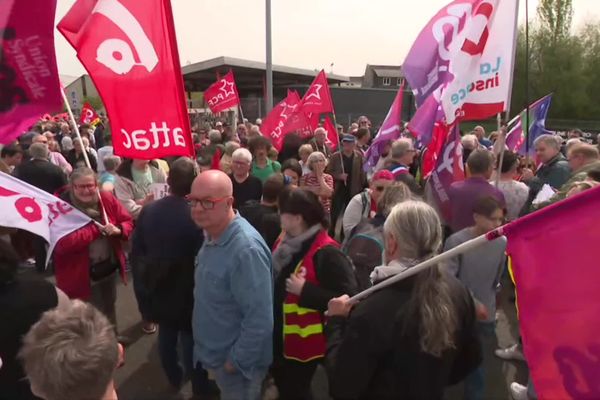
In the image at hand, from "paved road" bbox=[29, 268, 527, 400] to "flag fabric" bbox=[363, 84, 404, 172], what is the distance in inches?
114

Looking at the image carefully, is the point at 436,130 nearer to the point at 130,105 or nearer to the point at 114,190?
the point at 130,105

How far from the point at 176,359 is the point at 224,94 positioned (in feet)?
24.5

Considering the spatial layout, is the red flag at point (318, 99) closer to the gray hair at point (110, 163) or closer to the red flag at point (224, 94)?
the red flag at point (224, 94)

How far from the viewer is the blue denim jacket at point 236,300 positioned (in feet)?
8.09

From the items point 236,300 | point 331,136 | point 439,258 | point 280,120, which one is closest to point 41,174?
point 280,120

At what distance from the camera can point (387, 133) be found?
6734 mm

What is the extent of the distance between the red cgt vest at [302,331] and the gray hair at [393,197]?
65 cm

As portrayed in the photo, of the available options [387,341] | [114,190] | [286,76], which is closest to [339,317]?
[387,341]

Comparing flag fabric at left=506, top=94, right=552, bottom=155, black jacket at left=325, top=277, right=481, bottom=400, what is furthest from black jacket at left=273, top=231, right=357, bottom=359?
flag fabric at left=506, top=94, right=552, bottom=155

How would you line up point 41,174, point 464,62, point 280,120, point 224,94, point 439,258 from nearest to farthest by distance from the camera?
point 439,258
point 464,62
point 41,174
point 280,120
point 224,94

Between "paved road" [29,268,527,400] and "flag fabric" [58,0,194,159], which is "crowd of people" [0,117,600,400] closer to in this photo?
"paved road" [29,268,527,400]

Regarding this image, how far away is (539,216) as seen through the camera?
1.40 metres

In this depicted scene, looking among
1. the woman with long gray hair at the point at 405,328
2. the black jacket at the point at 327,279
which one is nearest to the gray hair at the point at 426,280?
the woman with long gray hair at the point at 405,328

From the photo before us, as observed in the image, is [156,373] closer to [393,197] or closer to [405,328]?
[393,197]
